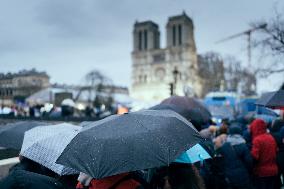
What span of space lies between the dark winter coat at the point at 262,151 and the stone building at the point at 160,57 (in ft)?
300

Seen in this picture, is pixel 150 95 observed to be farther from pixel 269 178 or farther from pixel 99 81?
pixel 269 178

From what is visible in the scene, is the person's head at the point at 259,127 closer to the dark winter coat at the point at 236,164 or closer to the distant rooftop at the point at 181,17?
the dark winter coat at the point at 236,164

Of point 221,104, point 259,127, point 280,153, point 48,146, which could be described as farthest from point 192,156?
point 221,104

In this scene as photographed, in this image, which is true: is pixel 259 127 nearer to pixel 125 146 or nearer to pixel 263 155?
pixel 263 155

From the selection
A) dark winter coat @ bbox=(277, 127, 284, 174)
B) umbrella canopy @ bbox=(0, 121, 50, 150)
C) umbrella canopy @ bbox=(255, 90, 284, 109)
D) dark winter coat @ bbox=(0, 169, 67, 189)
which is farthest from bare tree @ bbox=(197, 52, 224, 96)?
dark winter coat @ bbox=(0, 169, 67, 189)

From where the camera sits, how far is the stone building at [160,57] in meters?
102

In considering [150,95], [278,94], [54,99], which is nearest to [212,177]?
[278,94]

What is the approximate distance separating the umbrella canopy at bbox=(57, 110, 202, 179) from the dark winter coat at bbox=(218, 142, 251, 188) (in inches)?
117

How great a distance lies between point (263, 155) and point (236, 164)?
61 centimetres

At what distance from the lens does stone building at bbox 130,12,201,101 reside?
102 metres

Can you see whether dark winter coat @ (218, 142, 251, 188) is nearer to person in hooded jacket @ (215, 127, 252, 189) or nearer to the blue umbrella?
person in hooded jacket @ (215, 127, 252, 189)

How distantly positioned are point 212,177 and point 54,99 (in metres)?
31.2

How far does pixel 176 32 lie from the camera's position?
106 m

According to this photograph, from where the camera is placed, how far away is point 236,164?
6574mm
